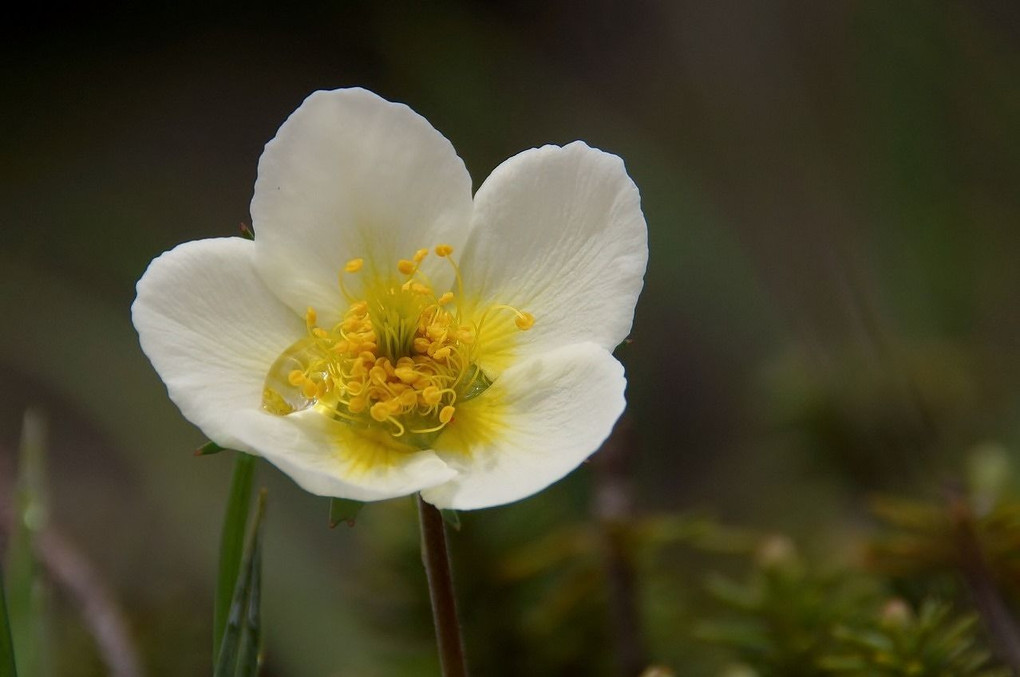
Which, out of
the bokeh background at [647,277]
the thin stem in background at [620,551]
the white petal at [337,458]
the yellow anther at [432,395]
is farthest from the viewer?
the bokeh background at [647,277]

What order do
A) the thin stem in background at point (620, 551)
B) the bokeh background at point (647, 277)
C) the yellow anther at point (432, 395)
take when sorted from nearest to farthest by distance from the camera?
the yellow anther at point (432, 395)
the thin stem in background at point (620, 551)
the bokeh background at point (647, 277)

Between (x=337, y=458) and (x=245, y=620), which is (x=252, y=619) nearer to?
(x=245, y=620)

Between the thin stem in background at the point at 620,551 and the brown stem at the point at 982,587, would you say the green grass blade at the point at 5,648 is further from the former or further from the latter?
the brown stem at the point at 982,587

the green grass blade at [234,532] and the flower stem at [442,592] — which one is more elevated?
the green grass blade at [234,532]

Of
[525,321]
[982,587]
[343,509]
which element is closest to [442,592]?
[343,509]

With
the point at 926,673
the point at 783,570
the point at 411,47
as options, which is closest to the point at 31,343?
the point at 411,47

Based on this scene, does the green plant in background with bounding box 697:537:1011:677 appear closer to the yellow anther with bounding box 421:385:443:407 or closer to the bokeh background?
the bokeh background

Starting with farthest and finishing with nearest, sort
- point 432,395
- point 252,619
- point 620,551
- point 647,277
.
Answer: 1. point 647,277
2. point 620,551
3. point 432,395
4. point 252,619

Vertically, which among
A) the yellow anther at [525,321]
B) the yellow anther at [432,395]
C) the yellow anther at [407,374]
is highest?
the yellow anther at [525,321]

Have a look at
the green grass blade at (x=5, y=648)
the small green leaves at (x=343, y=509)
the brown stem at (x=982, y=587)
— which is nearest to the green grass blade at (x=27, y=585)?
the green grass blade at (x=5, y=648)
